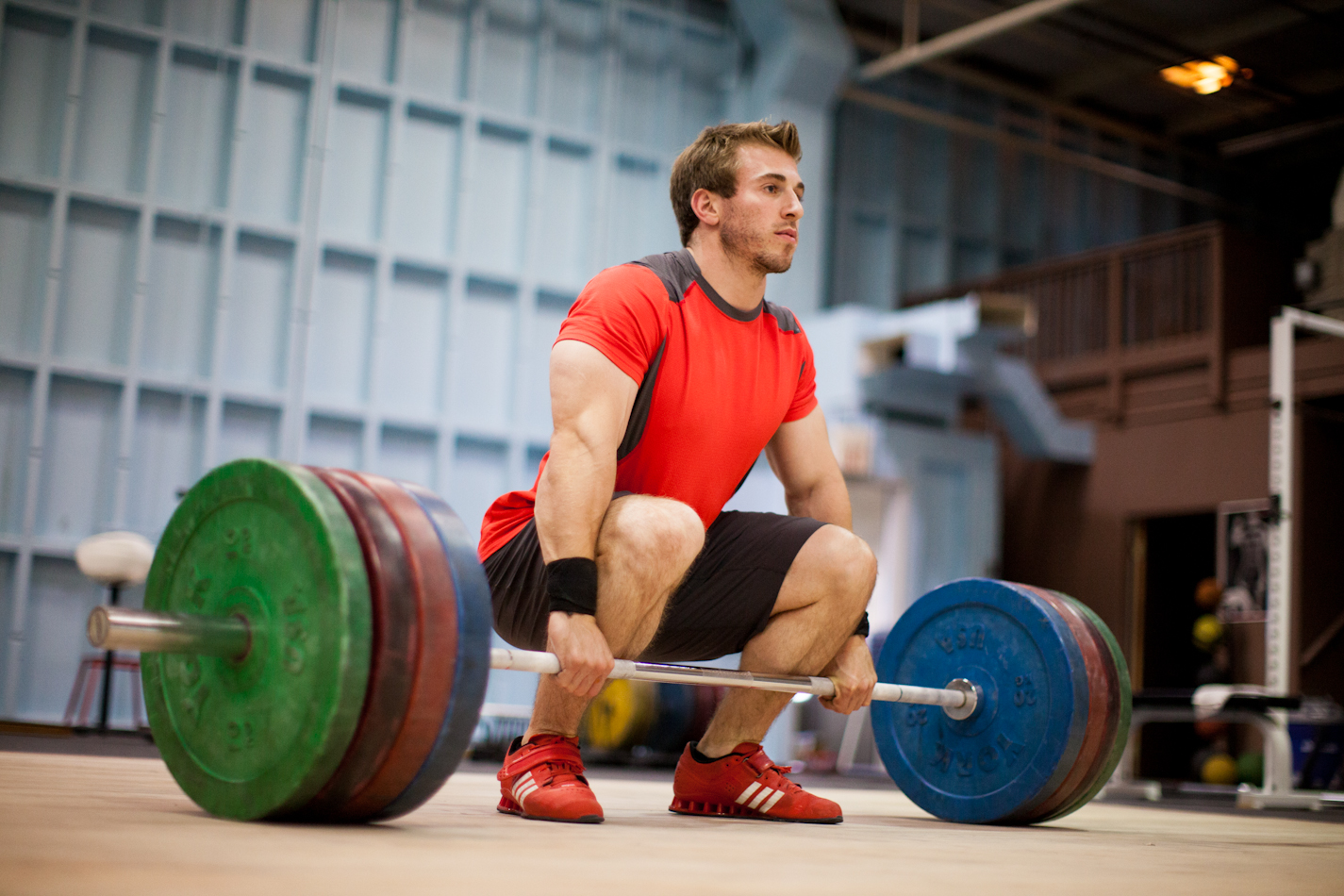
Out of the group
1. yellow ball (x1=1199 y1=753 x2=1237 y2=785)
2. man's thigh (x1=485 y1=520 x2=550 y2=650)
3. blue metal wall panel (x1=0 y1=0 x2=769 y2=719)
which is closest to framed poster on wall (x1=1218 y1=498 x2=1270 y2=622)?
yellow ball (x1=1199 y1=753 x2=1237 y2=785)

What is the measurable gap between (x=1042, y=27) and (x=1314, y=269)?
2.78 meters

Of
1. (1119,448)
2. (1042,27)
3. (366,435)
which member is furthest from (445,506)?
(1042,27)

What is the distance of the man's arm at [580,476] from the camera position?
69.9 inches

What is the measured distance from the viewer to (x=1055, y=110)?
1057 cm

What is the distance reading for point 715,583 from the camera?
2.11 metres

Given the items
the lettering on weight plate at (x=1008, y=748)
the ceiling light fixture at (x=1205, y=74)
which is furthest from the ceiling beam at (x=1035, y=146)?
the lettering on weight plate at (x=1008, y=748)

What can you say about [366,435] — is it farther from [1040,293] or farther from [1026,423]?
[1040,293]

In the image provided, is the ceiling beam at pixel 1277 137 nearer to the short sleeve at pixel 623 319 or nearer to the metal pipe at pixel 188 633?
the short sleeve at pixel 623 319

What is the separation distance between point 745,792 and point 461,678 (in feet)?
2.67

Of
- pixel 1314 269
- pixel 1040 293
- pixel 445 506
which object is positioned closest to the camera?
pixel 445 506

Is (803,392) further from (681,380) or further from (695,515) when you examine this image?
(695,515)

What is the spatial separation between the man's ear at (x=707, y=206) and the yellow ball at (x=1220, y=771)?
697cm

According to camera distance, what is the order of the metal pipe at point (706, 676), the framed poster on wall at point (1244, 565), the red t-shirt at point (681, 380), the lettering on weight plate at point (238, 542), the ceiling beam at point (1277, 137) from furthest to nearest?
the ceiling beam at point (1277, 137)
the framed poster on wall at point (1244, 565)
the red t-shirt at point (681, 380)
the metal pipe at point (706, 676)
the lettering on weight plate at point (238, 542)

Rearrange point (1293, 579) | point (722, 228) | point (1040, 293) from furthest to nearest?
point (1040, 293), point (1293, 579), point (722, 228)
